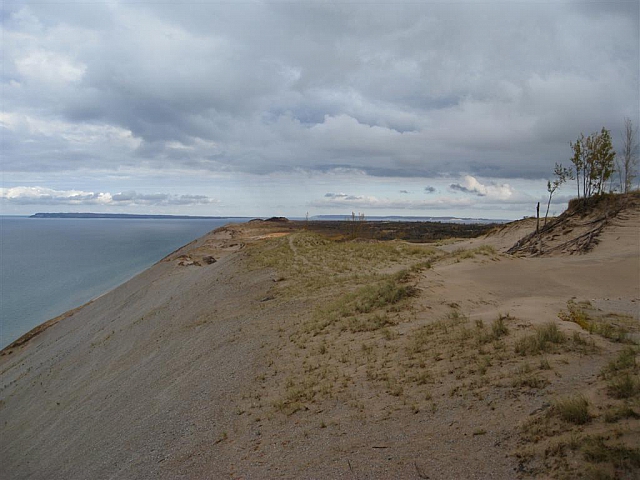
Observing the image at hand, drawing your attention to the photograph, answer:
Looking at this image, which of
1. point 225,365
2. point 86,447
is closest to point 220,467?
point 225,365

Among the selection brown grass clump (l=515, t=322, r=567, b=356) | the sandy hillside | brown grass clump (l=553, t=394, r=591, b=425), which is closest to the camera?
brown grass clump (l=553, t=394, r=591, b=425)

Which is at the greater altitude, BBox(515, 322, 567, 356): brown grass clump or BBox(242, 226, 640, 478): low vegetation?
BBox(515, 322, 567, 356): brown grass clump

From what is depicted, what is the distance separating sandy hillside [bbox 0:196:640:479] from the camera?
4641 mm

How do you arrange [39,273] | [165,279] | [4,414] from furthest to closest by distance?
1. [39,273]
2. [165,279]
3. [4,414]

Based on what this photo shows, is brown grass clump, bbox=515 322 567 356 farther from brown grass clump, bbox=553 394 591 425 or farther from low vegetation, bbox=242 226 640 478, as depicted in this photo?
brown grass clump, bbox=553 394 591 425

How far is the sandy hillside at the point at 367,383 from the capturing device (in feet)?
15.2

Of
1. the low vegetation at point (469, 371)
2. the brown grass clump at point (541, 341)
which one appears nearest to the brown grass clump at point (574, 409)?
the low vegetation at point (469, 371)

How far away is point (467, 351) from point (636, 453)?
3.36m

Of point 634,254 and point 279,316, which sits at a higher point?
point 634,254

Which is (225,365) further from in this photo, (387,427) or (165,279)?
(165,279)

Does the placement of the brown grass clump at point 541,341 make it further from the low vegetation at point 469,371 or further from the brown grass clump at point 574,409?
the brown grass clump at point 574,409

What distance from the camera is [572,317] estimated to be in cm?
809

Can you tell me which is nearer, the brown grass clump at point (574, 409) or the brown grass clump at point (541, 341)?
the brown grass clump at point (574, 409)

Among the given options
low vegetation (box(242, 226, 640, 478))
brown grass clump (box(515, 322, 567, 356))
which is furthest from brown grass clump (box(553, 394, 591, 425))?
brown grass clump (box(515, 322, 567, 356))
